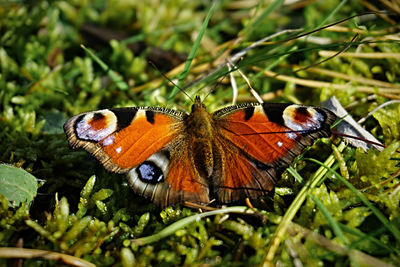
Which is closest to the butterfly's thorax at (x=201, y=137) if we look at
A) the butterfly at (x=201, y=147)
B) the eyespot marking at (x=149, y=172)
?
the butterfly at (x=201, y=147)

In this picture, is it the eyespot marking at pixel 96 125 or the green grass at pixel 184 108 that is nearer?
the green grass at pixel 184 108

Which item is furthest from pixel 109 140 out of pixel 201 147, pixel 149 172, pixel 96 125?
pixel 201 147

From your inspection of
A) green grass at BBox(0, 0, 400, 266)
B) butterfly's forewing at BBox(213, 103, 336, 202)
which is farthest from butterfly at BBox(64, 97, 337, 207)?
green grass at BBox(0, 0, 400, 266)

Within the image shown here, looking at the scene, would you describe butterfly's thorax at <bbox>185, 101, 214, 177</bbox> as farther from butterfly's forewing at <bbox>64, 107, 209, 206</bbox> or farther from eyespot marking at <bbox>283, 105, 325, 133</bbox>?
eyespot marking at <bbox>283, 105, 325, 133</bbox>

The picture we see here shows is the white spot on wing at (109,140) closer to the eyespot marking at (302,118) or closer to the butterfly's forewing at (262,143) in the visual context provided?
the butterfly's forewing at (262,143)

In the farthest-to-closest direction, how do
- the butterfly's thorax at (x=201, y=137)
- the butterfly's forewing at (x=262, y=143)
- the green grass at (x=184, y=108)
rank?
the butterfly's thorax at (x=201, y=137)
the butterfly's forewing at (x=262, y=143)
the green grass at (x=184, y=108)

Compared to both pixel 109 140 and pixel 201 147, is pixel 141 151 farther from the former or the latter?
pixel 201 147

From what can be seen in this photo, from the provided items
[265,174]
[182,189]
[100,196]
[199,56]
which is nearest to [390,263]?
[265,174]
